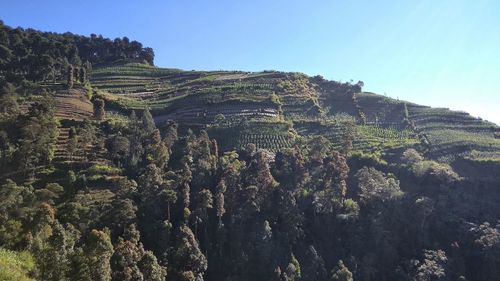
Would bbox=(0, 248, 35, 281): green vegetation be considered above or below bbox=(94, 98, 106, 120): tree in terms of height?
below

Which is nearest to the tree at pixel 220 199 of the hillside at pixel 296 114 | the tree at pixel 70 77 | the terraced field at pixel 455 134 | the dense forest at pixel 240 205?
the dense forest at pixel 240 205

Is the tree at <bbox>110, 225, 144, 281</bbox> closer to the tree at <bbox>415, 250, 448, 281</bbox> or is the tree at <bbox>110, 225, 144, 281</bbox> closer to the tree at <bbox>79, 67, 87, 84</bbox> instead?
the tree at <bbox>415, 250, 448, 281</bbox>

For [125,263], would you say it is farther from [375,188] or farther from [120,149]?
[375,188]

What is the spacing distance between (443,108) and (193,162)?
74445 millimetres

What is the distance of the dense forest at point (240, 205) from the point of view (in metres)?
54.3

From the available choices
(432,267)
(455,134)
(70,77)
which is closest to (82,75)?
(70,77)

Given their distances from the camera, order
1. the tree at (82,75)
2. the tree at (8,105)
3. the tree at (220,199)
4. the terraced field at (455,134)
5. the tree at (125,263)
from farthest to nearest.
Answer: the tree at (82,75) → the terraced field at (455,134) → the tree at (8,105) → the tree at (220,199) → the tree at (125,263)

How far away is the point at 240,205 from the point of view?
63750 millimetres

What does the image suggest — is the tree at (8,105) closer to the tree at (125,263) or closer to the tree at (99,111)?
the tree at (99,111)

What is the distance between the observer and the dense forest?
5428 centimetres

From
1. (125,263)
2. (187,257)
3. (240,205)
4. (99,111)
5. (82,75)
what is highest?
(82,75)

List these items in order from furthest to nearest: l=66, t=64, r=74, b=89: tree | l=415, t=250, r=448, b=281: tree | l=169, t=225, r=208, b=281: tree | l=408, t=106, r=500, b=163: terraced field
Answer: l=66, t=64, r=74, b=89: tree < l=408, t=106, r=500, b=163: terraced field < l=415, t=250, r=448, b=281: tree < l=169, t=225, r=208, b=281: tree

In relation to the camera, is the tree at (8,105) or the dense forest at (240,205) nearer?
the dense forest at (240,205)

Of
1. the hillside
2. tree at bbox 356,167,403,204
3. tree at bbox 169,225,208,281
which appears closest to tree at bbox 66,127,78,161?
tree at bbox 169,225,208,281
